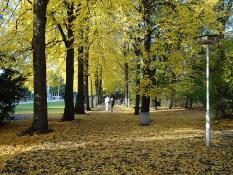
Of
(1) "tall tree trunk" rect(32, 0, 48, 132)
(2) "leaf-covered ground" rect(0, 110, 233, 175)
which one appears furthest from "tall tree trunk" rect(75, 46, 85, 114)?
(2) "leaf-covered ground" rect(0, 110, 233, 175)

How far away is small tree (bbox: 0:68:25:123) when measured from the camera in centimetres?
2059

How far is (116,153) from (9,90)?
10.7m

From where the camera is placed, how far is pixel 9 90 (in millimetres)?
A: 20688

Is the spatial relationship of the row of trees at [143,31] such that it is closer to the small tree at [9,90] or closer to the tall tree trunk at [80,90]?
the small tree at [9,90]

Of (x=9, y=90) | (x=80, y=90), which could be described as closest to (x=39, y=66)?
(x=9, y=90)

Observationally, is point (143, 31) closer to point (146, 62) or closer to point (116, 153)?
point (146, 62)

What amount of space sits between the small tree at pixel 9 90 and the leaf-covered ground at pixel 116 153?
14.2ft

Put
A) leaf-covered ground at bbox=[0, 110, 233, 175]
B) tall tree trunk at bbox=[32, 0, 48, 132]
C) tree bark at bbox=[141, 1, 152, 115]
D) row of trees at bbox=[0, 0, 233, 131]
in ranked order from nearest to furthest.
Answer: leaf-covered ground at bbox=[0, 110, 233, 175] → tall tree trunk at bbox=[32, 0, 48, 132] → row of trees at bbox=[0, 0, 233, 131] → tree bark at bbox=[141, 1, 152, 115]

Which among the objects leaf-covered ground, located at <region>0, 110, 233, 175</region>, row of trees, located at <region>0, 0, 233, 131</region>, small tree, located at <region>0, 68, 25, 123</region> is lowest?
leaf-covered ground, located at <region>0, 110, 233, 175</region>

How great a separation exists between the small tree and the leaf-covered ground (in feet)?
14.2

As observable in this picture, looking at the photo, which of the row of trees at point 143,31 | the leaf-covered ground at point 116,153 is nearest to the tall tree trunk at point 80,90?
the row of trees at point 143,31

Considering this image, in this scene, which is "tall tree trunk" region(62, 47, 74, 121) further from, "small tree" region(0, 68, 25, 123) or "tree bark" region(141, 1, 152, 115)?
"tree bark" region(141, 1, 152, 115)

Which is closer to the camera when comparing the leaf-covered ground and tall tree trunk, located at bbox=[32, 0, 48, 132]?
the leaf-covered ground

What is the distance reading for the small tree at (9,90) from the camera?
67.6 ft
